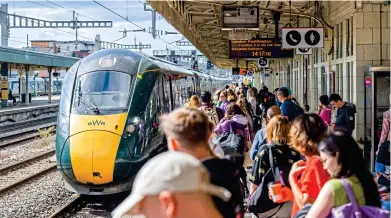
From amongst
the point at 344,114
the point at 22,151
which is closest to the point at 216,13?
the point at 344,114

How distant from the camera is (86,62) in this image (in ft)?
33.7

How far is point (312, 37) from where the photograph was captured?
11.3 m

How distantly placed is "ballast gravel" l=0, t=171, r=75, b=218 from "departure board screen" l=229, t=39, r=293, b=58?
654cm

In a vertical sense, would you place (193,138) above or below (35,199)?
above

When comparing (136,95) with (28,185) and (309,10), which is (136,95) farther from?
(309,10)

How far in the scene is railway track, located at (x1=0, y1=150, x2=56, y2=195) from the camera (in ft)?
37.9

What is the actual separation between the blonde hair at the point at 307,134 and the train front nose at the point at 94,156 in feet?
16.6

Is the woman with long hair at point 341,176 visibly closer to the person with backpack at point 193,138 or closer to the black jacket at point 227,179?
the black jacket at point 227,179

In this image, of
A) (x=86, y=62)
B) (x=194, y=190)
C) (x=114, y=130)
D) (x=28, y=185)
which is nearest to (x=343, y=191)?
(x=194, y=190)

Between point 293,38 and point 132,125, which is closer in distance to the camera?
point 132,125

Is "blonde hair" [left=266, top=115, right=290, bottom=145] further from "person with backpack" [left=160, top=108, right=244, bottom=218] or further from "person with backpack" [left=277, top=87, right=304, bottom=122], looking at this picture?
"person with backpack" [left=277, top=87, right=304, bottom=122]

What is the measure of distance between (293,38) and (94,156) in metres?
4.97

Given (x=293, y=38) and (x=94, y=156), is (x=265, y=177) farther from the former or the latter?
(x=293, y=38)

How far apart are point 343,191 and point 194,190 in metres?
1.37
